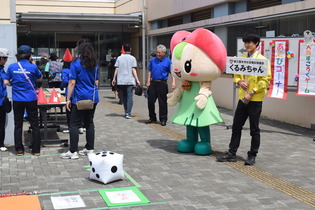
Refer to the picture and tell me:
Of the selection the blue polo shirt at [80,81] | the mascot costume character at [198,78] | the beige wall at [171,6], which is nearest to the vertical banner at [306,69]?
the mascot costume character at [198,78]

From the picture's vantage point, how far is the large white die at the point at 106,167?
5496 mm

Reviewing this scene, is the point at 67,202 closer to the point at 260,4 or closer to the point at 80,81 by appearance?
the point at 80,81

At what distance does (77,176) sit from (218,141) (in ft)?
11.2

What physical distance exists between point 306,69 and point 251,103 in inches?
121

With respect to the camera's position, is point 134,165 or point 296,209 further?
point 134,165

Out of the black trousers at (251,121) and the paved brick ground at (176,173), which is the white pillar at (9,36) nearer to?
the paved brick ground at (176,173)

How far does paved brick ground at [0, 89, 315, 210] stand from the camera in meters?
4.98


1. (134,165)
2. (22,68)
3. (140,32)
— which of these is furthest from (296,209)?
(140,32)

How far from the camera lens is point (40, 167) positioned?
6.38 m

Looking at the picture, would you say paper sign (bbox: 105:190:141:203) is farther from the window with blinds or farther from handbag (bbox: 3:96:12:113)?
the window with blinds

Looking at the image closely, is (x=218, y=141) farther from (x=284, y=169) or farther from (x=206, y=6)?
(x=206, y=6)

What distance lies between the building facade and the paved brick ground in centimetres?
221

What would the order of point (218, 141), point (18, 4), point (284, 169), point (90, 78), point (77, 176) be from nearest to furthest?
point (77, 176), point (284, 169), point (90, 78), point (218, 141), point (18, 4)

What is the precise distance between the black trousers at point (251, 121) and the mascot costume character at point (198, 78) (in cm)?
39
